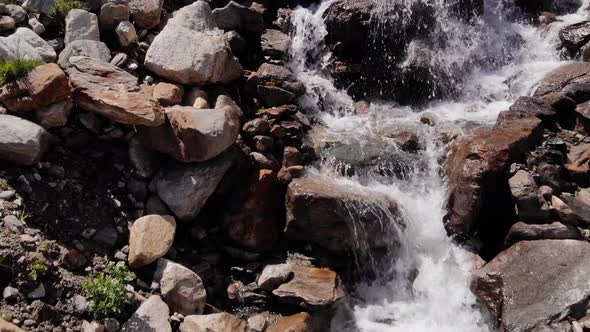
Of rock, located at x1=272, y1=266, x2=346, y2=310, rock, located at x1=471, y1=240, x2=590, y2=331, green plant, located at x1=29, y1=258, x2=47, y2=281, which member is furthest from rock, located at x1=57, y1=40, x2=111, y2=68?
rock, located at x1=471, y1=240, x2=590, y2=331

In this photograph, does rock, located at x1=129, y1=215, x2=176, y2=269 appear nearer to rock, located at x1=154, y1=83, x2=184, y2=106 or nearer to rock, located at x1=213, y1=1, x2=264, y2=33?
rock, located at x1=154, y1=83, x2=184, y2=106

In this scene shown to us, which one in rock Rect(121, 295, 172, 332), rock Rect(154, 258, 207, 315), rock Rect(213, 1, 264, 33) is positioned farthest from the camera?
rock Rect(213, 1, 264, 33)

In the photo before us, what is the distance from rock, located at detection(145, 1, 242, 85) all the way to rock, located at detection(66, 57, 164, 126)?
2.77ft

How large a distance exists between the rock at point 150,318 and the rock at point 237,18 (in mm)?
4698

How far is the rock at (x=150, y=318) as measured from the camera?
15.4 feet

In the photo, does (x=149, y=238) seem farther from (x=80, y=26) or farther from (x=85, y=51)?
(x=80, y=26)

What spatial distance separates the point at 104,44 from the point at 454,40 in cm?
635

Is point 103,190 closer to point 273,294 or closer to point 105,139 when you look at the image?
point 105,139

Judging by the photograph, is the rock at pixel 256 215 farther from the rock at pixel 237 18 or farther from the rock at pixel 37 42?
the rock at pixel 237 18

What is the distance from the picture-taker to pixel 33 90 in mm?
5215

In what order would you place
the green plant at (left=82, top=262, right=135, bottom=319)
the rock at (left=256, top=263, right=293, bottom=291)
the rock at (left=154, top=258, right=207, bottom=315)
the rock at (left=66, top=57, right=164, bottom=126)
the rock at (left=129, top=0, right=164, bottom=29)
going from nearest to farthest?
the green plant at (left=82, top=262, right=135, bottom=319) < the rock at (left=154, top=258, right=207, bottom=315) < the rock at (left=66, top=57, right=164, bottom=126) < the rock at (left=256, top=263, right=293, bottom=291) < the rock at (left=129, top=0, right=164, bottom=29)

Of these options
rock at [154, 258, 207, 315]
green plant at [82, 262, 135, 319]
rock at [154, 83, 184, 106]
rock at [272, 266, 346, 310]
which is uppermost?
rock at [154, 83, 184, 106]

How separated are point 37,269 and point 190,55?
128 inches

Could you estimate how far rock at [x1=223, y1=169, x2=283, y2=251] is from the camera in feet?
20.0
